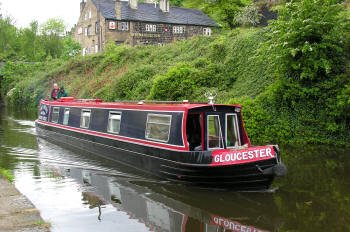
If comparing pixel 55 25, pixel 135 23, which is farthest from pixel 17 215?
pixel 55 25

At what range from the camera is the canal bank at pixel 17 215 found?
21.0ft

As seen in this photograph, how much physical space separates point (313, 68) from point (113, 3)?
3527 cm

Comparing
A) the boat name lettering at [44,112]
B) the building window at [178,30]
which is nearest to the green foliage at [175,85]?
the boat name lettering at [44,112]

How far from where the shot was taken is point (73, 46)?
48.4 m

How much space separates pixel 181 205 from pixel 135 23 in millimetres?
36551

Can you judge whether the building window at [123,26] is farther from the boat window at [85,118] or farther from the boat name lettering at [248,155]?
the boat name lettering at [248,155]

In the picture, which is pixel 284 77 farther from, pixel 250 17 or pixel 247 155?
pixel 250 17

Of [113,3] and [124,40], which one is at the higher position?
[113,3]

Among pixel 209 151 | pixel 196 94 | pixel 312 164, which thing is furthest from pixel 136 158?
pixel 196 94

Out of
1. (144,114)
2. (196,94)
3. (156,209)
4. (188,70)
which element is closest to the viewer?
(156,209)

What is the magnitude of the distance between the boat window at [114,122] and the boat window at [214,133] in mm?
3575

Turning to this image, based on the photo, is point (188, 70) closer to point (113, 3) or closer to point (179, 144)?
point (179, 144)

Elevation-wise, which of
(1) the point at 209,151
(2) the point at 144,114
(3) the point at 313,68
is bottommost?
(1) the point at 209,151

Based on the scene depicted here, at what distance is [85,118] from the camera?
15195 mm
